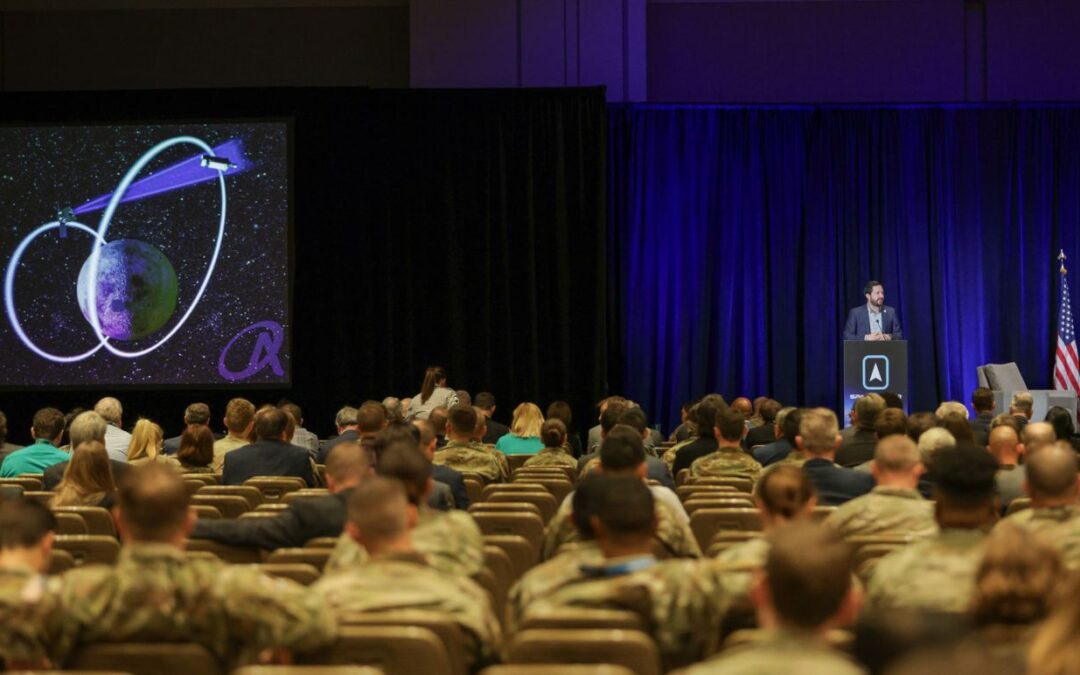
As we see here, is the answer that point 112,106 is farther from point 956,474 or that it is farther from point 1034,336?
point 956,474

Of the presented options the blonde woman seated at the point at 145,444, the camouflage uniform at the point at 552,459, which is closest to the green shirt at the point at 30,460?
the blonde woman seated at the point at 145,444

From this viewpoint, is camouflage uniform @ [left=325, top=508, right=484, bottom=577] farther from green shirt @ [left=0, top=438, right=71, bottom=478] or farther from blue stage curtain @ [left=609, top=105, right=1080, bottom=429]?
blue stage curtain @ [left=609, top=105, right=1080, bottom=429]

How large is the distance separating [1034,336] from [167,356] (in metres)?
10.0

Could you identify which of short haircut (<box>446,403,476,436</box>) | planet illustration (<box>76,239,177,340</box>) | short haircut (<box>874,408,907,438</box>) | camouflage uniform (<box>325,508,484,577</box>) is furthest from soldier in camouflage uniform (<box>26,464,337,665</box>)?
planet illustration (<box>76,239,177,340</box>)

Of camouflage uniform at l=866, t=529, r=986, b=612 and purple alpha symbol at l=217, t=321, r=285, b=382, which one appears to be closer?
camouflage uniform at l=866, t=529, r=986, b=612

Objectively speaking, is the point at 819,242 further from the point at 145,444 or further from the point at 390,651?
the point at 390,651

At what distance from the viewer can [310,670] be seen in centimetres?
281

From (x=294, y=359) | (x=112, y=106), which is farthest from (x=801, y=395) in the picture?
(x=112, y=106)

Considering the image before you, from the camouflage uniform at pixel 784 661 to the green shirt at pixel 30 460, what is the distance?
7.12 meters

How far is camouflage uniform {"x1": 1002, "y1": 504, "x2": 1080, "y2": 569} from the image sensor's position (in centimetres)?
430

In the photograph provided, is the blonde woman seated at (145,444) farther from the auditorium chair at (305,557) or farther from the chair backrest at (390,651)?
the chair backrest at (390,651)

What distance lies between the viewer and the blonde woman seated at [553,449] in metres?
8.77

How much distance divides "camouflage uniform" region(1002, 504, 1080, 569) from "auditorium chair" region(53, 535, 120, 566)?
122 inches

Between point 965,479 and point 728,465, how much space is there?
378 cm
